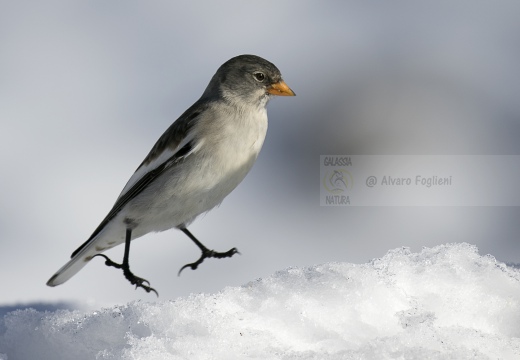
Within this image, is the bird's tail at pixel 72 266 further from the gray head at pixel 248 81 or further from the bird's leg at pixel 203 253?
the gray head at pixel 248 81

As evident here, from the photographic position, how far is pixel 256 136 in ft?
18.0

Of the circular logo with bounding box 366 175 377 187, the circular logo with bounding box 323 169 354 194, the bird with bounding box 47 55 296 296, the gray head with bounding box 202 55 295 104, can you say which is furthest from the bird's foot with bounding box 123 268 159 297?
the circular logo with bounding box 366 175 377 187

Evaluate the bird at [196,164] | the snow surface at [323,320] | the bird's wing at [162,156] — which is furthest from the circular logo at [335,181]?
the snow surface at [323,320]

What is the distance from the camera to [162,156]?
5.56m

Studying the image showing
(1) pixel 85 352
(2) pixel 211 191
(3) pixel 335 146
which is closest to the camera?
(1) pixel 85 352

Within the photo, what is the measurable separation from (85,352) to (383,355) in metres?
1.51

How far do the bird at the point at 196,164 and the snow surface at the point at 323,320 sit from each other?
940 mm

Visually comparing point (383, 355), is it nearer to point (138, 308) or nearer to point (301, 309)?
point (301, 309)

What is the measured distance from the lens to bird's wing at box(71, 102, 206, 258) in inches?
214

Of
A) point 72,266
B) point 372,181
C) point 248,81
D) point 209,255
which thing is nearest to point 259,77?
point 248,81

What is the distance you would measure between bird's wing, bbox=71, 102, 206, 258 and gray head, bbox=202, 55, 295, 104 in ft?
0.72

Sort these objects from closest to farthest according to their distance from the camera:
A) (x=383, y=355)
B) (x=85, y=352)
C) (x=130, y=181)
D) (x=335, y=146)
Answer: (x=383, y=355)
(x=85, y=352)
(x=130, y=181)
(x=335, y=146)

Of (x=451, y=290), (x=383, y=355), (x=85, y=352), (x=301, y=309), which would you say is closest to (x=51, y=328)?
(x=85, y=352)

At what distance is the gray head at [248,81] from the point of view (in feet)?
18.9
